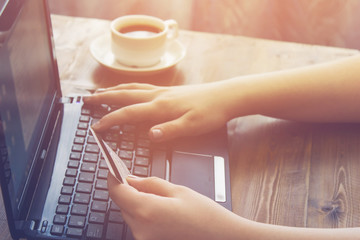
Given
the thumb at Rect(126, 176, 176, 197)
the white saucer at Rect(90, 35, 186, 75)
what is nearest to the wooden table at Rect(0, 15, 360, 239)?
the white saucer at Rect(90, 35, 186, 75)

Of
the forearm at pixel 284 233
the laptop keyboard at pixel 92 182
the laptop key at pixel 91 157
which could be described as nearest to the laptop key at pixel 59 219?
the laptop keyboard at pixel 92 182

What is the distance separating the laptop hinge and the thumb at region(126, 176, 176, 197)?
0.13 m

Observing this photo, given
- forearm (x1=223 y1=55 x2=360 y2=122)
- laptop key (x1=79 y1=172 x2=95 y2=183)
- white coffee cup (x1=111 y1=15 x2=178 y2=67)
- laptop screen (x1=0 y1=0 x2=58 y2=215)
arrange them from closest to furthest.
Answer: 1. laptop screen (x1=0 y1=0 x2=58 y2=215)
2. laptop key (x1=79 y1=172 x2=95 y2=183)
3. forearm (x1=223 y1=55 x2=360 y2=122)
4. white coffee cup (x1=111 y1=15 x2=178 y2=67)

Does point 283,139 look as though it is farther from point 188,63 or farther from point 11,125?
point 11,125

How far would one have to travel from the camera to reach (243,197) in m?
0.68

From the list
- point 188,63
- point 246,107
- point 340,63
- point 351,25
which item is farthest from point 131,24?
point 351,25

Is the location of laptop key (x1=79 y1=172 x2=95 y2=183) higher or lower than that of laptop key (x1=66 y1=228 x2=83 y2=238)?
higher

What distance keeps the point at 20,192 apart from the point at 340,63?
0.59m

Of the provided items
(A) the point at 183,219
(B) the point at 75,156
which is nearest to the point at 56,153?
(B) the point at 75,156

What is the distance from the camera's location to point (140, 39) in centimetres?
90

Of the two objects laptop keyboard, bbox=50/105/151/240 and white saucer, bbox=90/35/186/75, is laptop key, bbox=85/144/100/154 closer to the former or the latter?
laptop keyboard, bbox=50/105/151/240

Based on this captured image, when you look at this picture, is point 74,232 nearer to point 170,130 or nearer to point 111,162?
point 111,162

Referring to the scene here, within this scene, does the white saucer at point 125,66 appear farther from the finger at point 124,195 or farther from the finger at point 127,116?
the finger at point 124,195

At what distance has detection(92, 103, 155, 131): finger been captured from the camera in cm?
73
